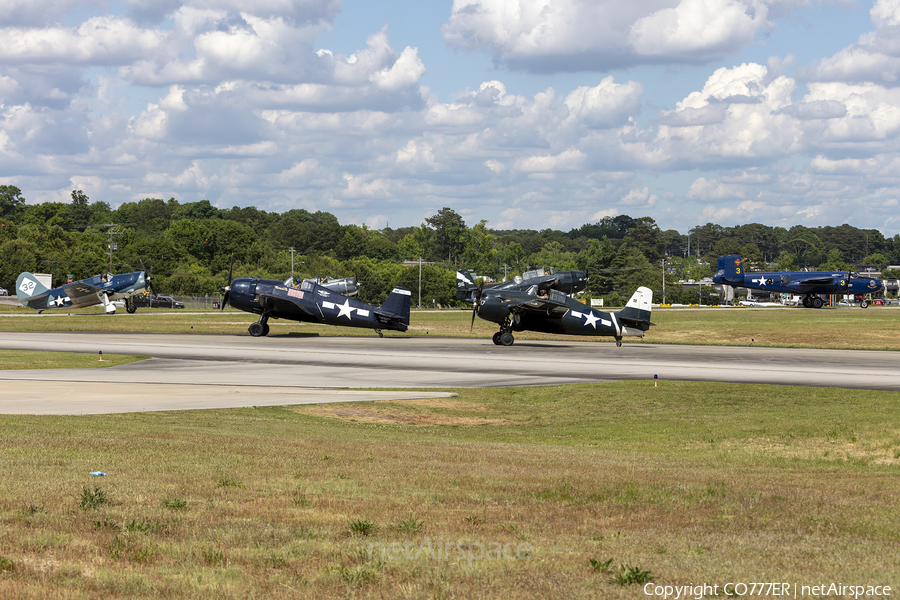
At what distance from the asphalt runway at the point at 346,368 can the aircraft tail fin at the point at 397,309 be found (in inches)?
55.5

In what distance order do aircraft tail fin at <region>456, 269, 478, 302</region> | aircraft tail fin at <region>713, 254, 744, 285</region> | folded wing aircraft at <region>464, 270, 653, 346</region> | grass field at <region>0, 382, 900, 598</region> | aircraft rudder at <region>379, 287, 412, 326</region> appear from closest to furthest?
1. grass field at <region>0, 382, 900, 598</region>
2. folded wing aircraft at <region>464, 270, 653, 346</region>
3. aircraft tail fin at <region>456, 269, 478, 302</region>
4. aircraft rudder at <region>379, 287, 412, 326</region>
5. aircraft tail fin at <region>713, 254, 744, 285</region>

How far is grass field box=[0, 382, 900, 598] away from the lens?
6.65 meters

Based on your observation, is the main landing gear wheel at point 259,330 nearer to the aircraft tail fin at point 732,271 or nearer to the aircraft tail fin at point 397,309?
the aircraft tail fin at point 397,309

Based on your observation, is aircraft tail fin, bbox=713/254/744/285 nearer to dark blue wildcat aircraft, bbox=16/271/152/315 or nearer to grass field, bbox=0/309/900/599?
dark blue wildcat aircraft, bbox=16/271/152/315

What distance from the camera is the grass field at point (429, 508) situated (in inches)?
262

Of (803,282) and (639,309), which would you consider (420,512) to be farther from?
(803,282)

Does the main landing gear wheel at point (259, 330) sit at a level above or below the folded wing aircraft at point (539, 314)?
below

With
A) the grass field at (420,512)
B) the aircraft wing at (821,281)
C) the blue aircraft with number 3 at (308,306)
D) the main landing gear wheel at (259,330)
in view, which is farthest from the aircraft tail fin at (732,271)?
the grass field at (420,512)

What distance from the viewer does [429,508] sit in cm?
923

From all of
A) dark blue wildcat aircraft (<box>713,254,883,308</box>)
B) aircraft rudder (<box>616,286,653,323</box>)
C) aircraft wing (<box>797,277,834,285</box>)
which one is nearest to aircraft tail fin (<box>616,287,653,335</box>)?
aircraft rudder (<box>616,286,653,323</box>)

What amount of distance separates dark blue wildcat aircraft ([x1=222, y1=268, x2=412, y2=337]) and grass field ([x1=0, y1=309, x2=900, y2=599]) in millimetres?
29248

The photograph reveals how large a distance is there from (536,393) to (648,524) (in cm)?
1790

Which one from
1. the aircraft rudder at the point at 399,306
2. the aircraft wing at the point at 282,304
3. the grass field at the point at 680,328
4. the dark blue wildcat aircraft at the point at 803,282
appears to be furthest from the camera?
the dark blue wildcat aircraft at the point at 803,282

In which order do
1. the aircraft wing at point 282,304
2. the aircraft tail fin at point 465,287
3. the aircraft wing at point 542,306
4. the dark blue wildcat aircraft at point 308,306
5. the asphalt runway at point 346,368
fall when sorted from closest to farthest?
the asphalt runway at point 346,368 → the aircraft wing at point 542,306 → the aircraft tail fin at point 465,287 → the aircraft wing at point 282,304 → the dark blue wildcat aircraft at point 308,306
